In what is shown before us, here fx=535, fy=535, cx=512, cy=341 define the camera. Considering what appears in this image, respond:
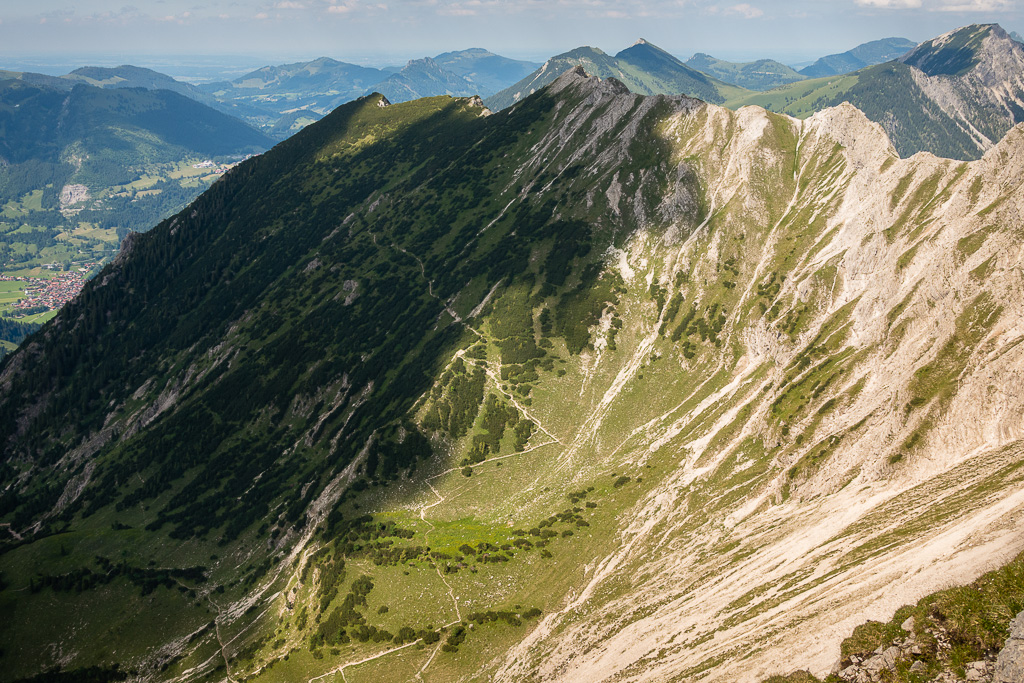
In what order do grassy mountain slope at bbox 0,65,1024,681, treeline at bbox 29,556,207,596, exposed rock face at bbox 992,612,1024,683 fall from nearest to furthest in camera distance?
exposed rock face at bbox 992,612,1024,683 → grassy mountain slope at bbox 0,65,1024,681 → treeline at bbox 29,556,207,596

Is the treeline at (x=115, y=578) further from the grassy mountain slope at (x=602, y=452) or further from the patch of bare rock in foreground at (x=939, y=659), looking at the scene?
the patch of bare rock in foreground at (x=939, y=659)

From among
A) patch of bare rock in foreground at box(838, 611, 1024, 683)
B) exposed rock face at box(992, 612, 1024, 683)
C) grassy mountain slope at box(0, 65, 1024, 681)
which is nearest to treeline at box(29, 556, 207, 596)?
grassy mountain slope at box(0, 65, 1024, 681)

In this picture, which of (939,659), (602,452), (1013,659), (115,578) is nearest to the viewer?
(1013,659)

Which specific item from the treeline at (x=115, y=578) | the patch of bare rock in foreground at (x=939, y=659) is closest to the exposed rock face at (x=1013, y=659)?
the patch of bare rock in foreground at (x=939, y=659)

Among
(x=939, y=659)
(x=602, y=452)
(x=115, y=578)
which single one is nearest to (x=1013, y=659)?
(x=939, y=659)

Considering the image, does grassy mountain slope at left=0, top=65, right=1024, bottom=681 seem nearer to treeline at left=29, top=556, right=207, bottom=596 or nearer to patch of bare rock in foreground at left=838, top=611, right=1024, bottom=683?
treeline at left=29, top=556, right=207, bottom=596

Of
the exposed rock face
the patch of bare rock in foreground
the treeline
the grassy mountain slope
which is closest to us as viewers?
the exposed rock face

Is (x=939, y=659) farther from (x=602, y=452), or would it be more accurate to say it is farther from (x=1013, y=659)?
(x=602, y=452)

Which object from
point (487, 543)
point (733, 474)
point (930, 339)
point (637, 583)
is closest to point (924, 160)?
point (930, 339)

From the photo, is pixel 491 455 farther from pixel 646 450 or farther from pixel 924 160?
pixel 924 160
